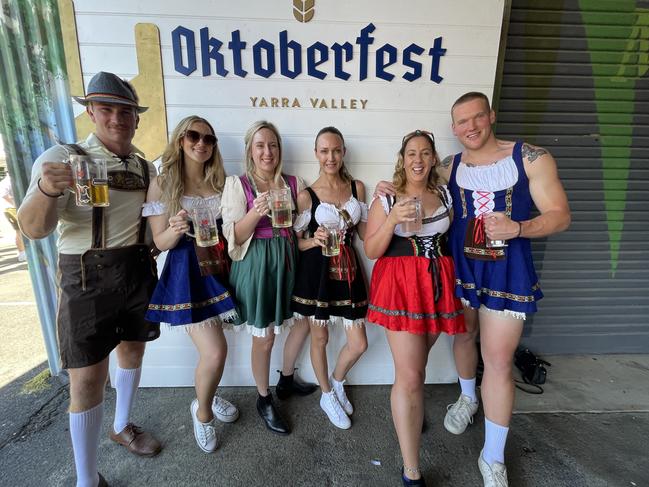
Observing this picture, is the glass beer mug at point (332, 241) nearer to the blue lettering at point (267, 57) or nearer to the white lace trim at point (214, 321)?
the white lace trim at point (214, 321)

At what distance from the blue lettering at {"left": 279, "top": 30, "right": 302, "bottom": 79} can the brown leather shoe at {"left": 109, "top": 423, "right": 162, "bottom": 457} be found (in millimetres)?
2666

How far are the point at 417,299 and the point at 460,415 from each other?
122cm

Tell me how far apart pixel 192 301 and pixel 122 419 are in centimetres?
106

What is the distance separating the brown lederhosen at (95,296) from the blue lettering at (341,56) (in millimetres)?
1507

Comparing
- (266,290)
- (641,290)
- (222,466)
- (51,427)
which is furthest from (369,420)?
(641,290)

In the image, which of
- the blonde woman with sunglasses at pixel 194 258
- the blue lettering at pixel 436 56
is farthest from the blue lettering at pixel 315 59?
the blonde woman with sunglasses at pixel 194 258

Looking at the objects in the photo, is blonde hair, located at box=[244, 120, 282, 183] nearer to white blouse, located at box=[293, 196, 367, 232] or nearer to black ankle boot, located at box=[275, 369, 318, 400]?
white blouse, located at box=[293, 196, 367, 232]

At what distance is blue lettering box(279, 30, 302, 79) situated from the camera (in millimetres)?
2260

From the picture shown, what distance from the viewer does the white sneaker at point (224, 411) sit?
94.3 inches

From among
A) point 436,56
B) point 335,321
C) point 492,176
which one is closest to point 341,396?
point 335,321

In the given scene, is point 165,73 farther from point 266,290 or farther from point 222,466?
point 222,466

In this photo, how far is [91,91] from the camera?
5.50ft

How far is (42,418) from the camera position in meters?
2.46

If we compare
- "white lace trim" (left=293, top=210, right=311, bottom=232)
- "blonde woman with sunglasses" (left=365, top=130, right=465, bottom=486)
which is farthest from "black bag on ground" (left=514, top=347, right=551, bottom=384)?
"white lace trim" (left=293, top=210, right=311, bottom=232)
